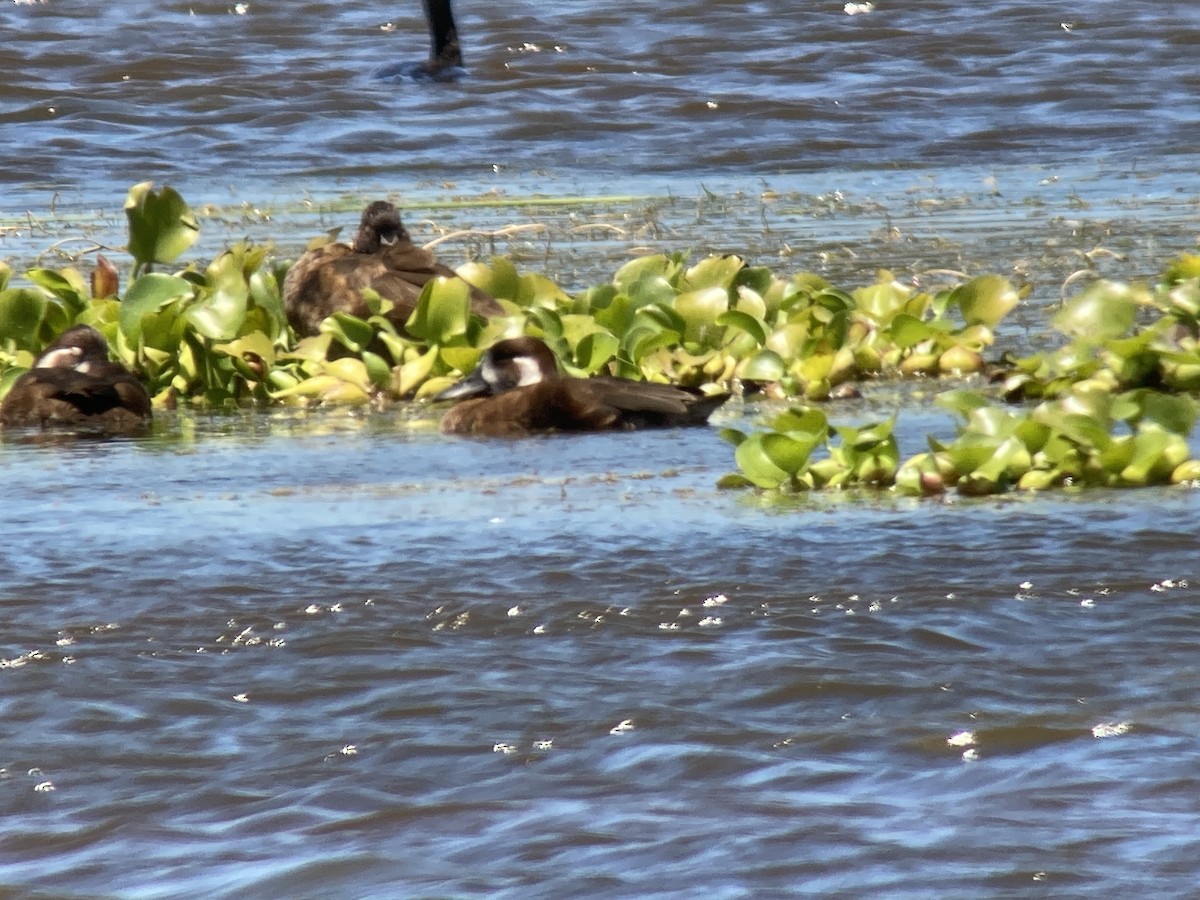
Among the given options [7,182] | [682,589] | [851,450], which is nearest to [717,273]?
[851,450]

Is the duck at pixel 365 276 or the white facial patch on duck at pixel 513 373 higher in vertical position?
the duck at pixel 365 276

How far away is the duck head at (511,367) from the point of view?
6262 millimetres

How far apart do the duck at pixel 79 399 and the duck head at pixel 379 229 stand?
4.34 ft

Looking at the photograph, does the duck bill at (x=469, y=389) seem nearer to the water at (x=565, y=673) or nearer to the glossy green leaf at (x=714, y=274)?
the water at (x=565, y=673)

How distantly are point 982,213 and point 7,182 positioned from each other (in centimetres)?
692

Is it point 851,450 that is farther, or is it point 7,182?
point 7,182

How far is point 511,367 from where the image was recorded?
20.7 ft

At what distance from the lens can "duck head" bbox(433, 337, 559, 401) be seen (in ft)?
20.5

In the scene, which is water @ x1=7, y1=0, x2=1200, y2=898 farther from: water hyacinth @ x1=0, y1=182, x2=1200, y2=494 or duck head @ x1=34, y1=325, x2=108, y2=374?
duck head @ x1=34, y1=325, x2=108, y2=374

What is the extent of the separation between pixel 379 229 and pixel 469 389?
1.37 metres

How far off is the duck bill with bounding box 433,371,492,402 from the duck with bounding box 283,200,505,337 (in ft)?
2.32

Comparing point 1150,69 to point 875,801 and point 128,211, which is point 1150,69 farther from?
point 875,801

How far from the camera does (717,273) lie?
723 cm

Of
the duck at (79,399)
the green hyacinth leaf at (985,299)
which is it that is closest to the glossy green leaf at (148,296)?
the duck at (79,399)
